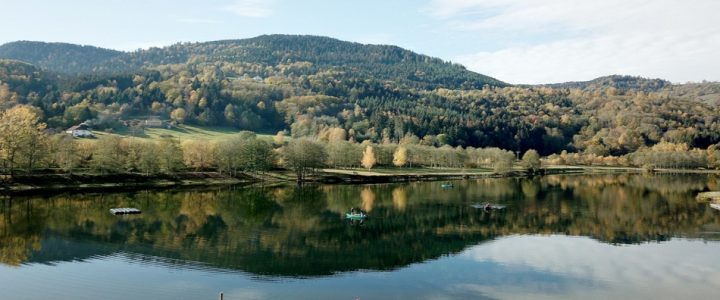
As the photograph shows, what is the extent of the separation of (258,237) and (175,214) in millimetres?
17583

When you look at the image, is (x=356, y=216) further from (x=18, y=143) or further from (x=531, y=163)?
(x=531, y=163)

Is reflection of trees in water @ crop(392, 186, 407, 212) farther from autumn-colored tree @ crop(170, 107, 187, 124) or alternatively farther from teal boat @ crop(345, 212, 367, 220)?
autumn-colored tree @ crop(170, 107, 187, 124)

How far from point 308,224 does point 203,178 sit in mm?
52547

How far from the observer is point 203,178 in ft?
349

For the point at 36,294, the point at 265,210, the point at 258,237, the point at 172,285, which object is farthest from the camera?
the point at 265,210

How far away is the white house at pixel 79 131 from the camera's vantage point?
140625 mm

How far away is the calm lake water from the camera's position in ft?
114

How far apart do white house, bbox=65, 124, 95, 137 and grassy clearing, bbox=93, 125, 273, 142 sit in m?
2.68

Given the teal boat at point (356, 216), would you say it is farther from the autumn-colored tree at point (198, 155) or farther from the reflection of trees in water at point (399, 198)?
the autumn-colored tree at point (198, 155)

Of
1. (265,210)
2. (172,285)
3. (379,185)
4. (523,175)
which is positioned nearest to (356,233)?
(265,210)

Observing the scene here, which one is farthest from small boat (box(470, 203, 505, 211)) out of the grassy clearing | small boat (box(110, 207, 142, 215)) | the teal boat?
the grassy clearing

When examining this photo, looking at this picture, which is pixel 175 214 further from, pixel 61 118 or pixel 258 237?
pixel 61 118

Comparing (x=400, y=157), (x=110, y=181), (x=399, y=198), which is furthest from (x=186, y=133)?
(x=399, y=198)

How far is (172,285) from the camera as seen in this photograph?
34.6 meters
